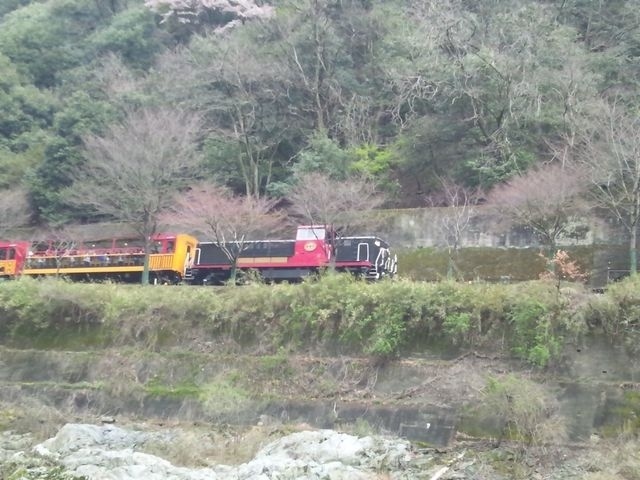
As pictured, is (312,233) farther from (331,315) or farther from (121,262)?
(121,262)

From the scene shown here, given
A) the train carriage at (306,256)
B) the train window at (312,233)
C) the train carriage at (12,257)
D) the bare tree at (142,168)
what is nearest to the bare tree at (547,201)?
the train carriage at (306,256)

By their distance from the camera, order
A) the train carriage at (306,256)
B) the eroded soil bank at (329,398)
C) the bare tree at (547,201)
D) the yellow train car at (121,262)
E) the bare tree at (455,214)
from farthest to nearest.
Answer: the yellow train car at (121,262) → the bare tree at (455,214) → the train carriage at (306,256) → the bare tree at (547,201) → the eroded soil bank at (329,398)

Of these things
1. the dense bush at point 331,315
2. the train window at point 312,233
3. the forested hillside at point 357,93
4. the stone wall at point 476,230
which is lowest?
the dense bush at point 331,315

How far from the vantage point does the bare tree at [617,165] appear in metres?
21.6

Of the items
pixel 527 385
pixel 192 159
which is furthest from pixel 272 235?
pixel 527 385

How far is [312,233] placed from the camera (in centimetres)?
2562

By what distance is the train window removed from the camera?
2552cm

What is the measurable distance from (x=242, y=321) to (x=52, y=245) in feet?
49.1

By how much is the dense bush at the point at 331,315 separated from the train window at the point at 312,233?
5.58 metres

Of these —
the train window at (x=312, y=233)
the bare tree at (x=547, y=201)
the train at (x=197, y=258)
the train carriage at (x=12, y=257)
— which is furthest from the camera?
the train carriage at (x=12, y=257)

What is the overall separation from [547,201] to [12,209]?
23795 millimetres

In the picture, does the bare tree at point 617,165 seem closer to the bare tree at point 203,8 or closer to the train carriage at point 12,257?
the bare tree at point 203,8

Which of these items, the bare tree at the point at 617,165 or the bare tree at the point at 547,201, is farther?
the bare tree at the point at 547,201

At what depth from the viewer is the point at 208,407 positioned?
16.8m
